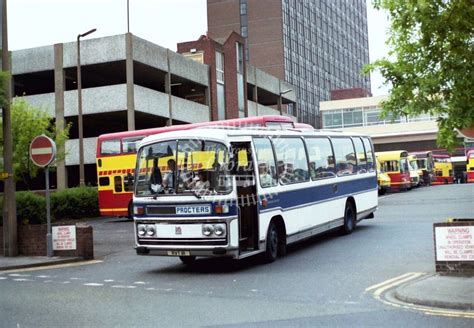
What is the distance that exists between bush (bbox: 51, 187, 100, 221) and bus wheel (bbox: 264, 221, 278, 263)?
17.9 meters

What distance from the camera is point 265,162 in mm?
12930

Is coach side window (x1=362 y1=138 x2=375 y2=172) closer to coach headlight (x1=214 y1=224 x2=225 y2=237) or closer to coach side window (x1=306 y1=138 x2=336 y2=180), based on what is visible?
coach side window (x1=306 y1=138 x2=336 y2=180)

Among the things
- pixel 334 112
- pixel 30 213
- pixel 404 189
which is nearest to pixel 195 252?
pixel 30 213

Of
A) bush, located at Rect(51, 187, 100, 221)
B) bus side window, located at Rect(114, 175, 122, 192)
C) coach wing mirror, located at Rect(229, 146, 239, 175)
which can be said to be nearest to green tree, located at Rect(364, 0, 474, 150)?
coach wing mirror, located at Rect(229, 146, 239, 175)

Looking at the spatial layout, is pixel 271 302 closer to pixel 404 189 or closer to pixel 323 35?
pixel 404 189

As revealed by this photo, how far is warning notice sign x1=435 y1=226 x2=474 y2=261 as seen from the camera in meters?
9.56

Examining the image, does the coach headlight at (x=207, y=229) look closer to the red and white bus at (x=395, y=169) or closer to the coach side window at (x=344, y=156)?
the coach side window at (x=344, y=156)

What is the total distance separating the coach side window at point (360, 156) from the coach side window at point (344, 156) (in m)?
0.30

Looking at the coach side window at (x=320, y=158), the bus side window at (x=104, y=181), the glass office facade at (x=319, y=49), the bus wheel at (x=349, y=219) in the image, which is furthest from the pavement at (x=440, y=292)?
the glass office facade at (x=319, y=49)

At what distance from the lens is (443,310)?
7.82 meters

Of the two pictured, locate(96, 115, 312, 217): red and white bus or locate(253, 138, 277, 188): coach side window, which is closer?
locate(253, 138, 277, 188): coach side window

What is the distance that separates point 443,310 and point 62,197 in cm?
2405

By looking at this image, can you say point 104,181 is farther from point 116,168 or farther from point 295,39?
point 295,39

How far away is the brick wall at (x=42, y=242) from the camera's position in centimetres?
1477
